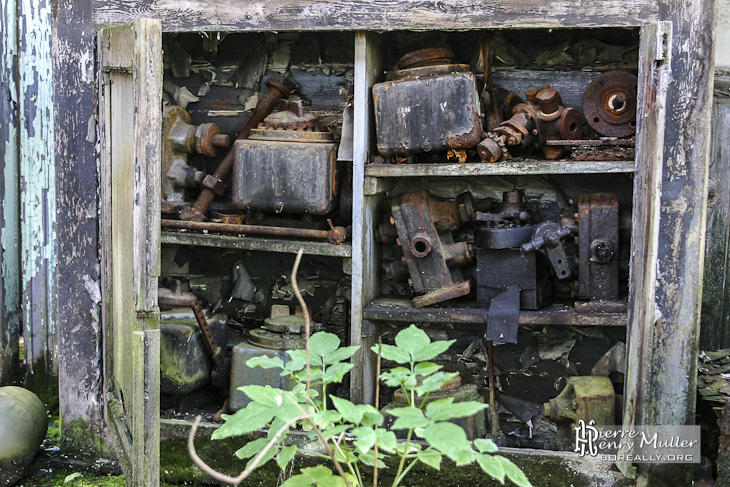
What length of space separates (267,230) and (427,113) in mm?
883

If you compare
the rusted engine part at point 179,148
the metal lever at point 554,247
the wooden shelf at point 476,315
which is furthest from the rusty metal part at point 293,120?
the metal lever at point 554,247

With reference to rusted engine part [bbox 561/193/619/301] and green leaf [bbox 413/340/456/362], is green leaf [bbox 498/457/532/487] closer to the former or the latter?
green leaf [bbox 413/340/456/362]

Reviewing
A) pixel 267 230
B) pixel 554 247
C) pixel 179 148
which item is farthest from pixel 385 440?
pixel 179 148

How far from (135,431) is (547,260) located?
1.82m

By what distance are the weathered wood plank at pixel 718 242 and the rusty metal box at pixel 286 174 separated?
166 cm

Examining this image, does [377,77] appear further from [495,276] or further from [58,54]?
[58,54]

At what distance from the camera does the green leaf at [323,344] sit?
1457 millimetres

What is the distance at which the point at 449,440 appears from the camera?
3.68ft

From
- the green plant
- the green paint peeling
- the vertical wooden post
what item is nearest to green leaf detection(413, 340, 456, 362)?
the green plant

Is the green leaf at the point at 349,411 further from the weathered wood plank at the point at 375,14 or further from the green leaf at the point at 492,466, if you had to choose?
the weathered wood plank at the point at 375,14

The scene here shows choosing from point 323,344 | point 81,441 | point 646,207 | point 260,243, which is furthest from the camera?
point 260,243

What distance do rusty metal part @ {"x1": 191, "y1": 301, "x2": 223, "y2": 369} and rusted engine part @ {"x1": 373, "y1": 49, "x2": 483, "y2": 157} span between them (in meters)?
1.07

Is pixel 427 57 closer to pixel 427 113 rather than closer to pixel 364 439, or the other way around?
pixel 427 113
